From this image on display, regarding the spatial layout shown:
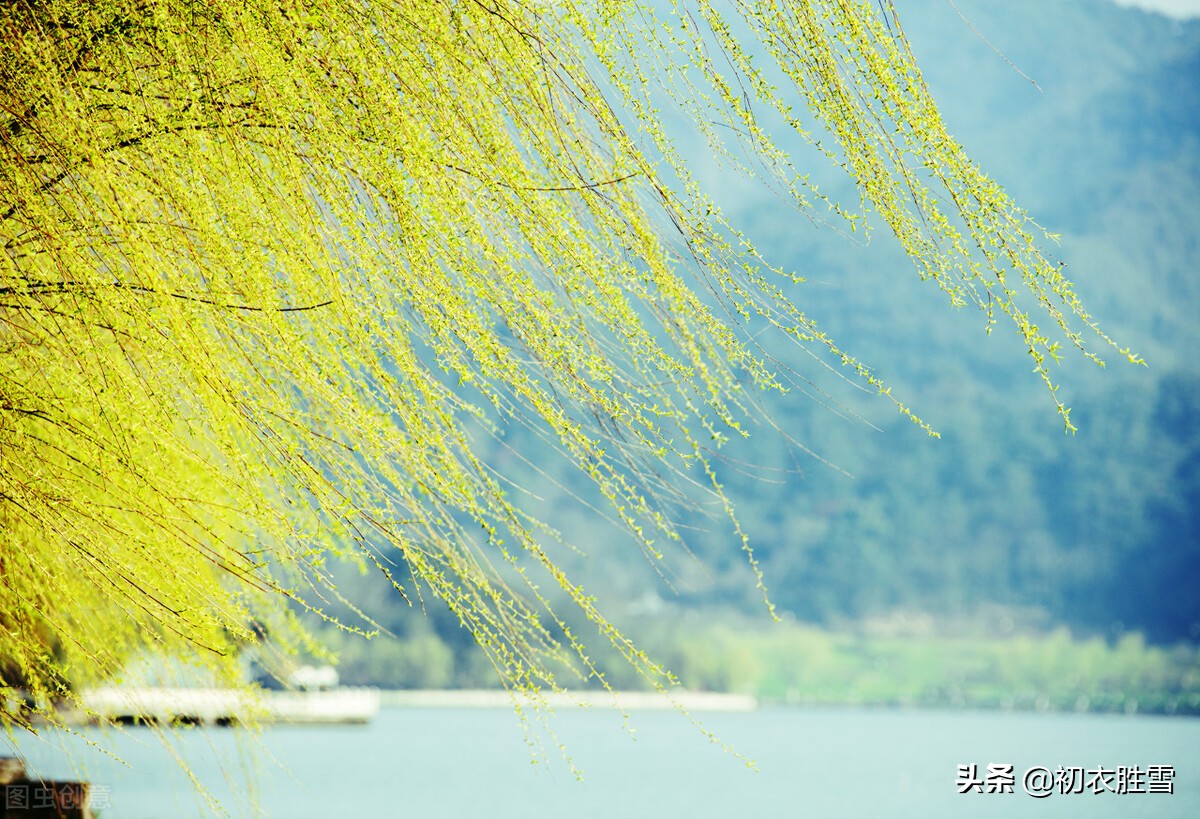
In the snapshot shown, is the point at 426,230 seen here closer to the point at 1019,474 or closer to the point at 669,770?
the point at 669,770

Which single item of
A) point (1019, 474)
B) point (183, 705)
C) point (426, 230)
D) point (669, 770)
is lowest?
point (669, 770)

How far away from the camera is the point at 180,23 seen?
2.13 meters

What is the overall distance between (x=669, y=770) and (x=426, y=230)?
37.5 metres

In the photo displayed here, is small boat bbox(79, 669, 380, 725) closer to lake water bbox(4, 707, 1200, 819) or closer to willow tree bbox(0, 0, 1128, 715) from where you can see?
willow tree bbox(0, 0, 1128, 715)

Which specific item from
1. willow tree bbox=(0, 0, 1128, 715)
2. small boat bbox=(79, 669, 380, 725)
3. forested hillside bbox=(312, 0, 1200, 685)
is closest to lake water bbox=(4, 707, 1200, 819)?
small boat bbox=(79, 669, 380, 725)

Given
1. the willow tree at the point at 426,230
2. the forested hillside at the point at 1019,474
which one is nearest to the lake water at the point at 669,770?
the willow tree at the point at 426,230

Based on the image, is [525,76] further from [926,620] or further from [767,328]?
[926,620]

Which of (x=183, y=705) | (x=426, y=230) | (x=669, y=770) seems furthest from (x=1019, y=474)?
(x=426, y=230)

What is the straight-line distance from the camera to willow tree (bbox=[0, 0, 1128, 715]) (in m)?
2.07

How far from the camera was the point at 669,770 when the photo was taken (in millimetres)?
38062

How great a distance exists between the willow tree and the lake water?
1267 centimetres

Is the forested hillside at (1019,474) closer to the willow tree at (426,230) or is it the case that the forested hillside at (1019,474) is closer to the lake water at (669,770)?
the lake water at (669,770)

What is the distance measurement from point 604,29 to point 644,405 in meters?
0.60

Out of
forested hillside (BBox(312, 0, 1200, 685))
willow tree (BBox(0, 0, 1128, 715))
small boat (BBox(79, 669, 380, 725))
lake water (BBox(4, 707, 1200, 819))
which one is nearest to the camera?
willow tree (BBox(0, 0, 1128, 715))
